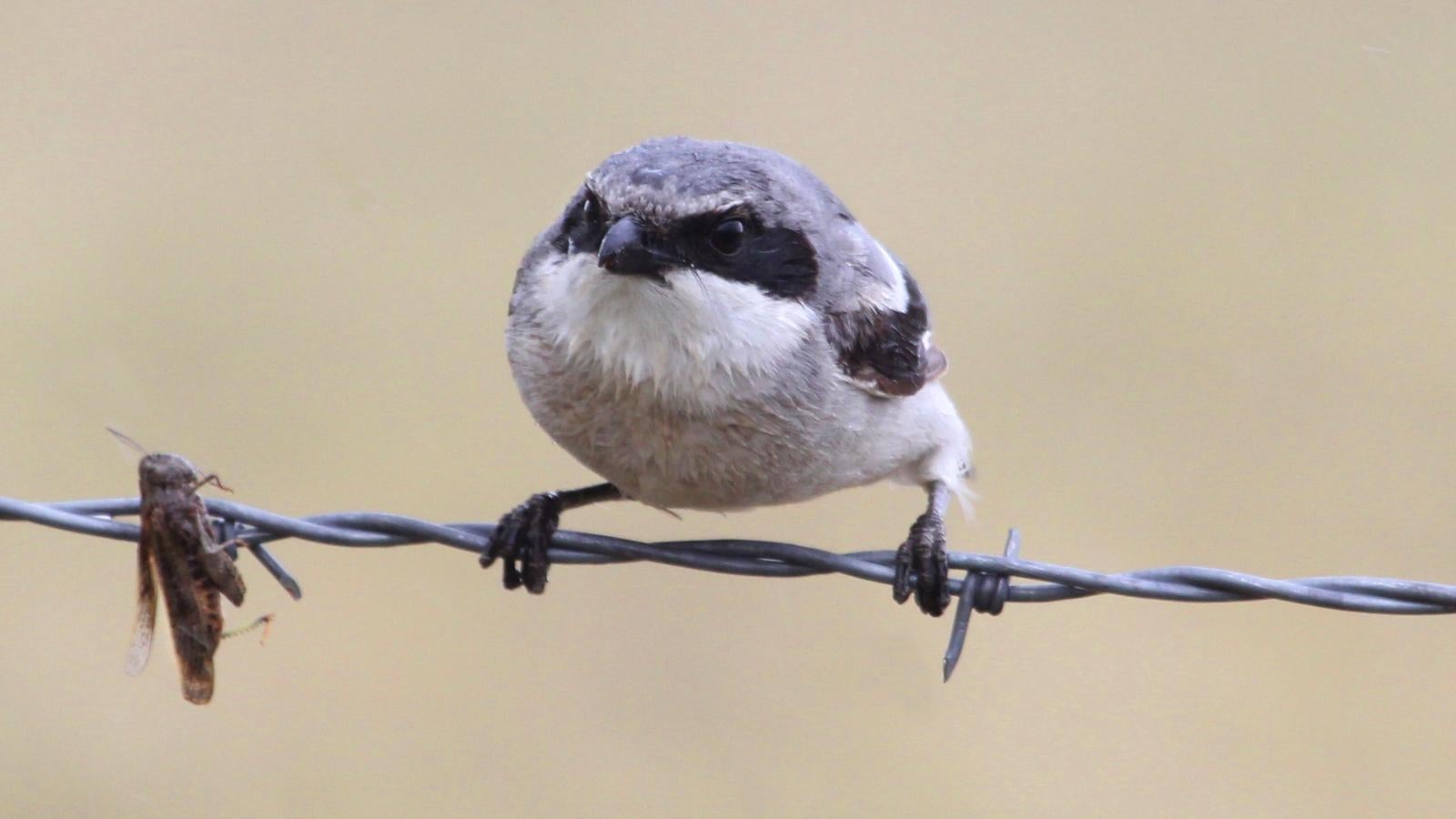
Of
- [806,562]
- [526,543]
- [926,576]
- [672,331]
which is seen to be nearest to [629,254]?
[672,331]

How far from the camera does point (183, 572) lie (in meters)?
3.12

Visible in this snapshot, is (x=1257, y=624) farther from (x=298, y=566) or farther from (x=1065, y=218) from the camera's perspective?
(x=298, y=566)

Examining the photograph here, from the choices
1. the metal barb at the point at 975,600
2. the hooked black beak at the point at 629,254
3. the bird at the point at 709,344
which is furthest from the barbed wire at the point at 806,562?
the hooked black beak at the point at 629,254

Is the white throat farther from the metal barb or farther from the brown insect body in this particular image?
the brown insect body

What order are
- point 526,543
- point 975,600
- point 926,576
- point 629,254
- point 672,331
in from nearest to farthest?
point 975,600 < point 629,254 < point 672,331 < point 926,576 < point 526,543

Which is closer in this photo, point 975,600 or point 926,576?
point 975,600

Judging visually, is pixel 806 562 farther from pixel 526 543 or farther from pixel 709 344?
pixel 526 543

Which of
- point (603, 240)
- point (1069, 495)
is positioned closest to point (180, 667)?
point (603, 240)

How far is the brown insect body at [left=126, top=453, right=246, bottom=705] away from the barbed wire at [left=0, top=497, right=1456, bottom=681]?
0.17 feet

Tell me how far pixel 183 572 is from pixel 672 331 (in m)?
1.21

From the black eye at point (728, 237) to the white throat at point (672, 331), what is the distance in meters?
0.07

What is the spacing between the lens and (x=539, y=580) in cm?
370

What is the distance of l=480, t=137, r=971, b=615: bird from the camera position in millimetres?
3211

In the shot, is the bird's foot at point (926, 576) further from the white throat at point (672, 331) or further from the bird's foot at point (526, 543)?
the bird's foot at point (526, 543)
